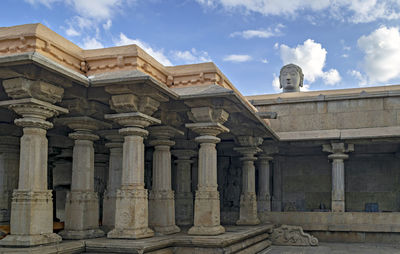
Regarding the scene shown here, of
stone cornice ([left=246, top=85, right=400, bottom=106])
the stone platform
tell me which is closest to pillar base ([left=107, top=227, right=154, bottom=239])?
the stone platform

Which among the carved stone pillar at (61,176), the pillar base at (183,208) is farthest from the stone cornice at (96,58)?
the carved stone pillar at (61,176)

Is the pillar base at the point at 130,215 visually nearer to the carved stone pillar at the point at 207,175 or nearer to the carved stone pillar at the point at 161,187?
the carved stone pillar at the point at 207,175

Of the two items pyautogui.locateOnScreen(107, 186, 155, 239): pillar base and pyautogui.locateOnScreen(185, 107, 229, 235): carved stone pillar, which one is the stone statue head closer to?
pyautogui.locateOnScreen(185, 107, 229, 235): carved stone pillar

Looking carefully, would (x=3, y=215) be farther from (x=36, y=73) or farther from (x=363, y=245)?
(x=363, y=245)

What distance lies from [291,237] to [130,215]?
7.50 meters

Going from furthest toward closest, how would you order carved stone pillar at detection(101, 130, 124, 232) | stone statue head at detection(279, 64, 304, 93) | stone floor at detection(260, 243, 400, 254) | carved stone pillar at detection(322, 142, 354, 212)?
stone statue head at detection(279, 64, 304, 93), carved stone pillar at detection(322, 142, 354, 212), stone floor at detection(260, 243, 400, 254), carved stone pillar at detection(101, 130, 124, 232)

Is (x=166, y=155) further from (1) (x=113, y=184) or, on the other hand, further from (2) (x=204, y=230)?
(2) (x=204, y=230)

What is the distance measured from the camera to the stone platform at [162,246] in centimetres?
862

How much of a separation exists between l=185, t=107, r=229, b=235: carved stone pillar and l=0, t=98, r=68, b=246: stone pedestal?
11.4 ft

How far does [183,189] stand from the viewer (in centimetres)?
1552

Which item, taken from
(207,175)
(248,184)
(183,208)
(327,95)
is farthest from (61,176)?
(327,95)

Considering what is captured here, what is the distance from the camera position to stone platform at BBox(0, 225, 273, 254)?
339 inches

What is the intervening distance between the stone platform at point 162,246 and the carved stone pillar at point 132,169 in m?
0.29

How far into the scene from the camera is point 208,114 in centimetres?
1072
